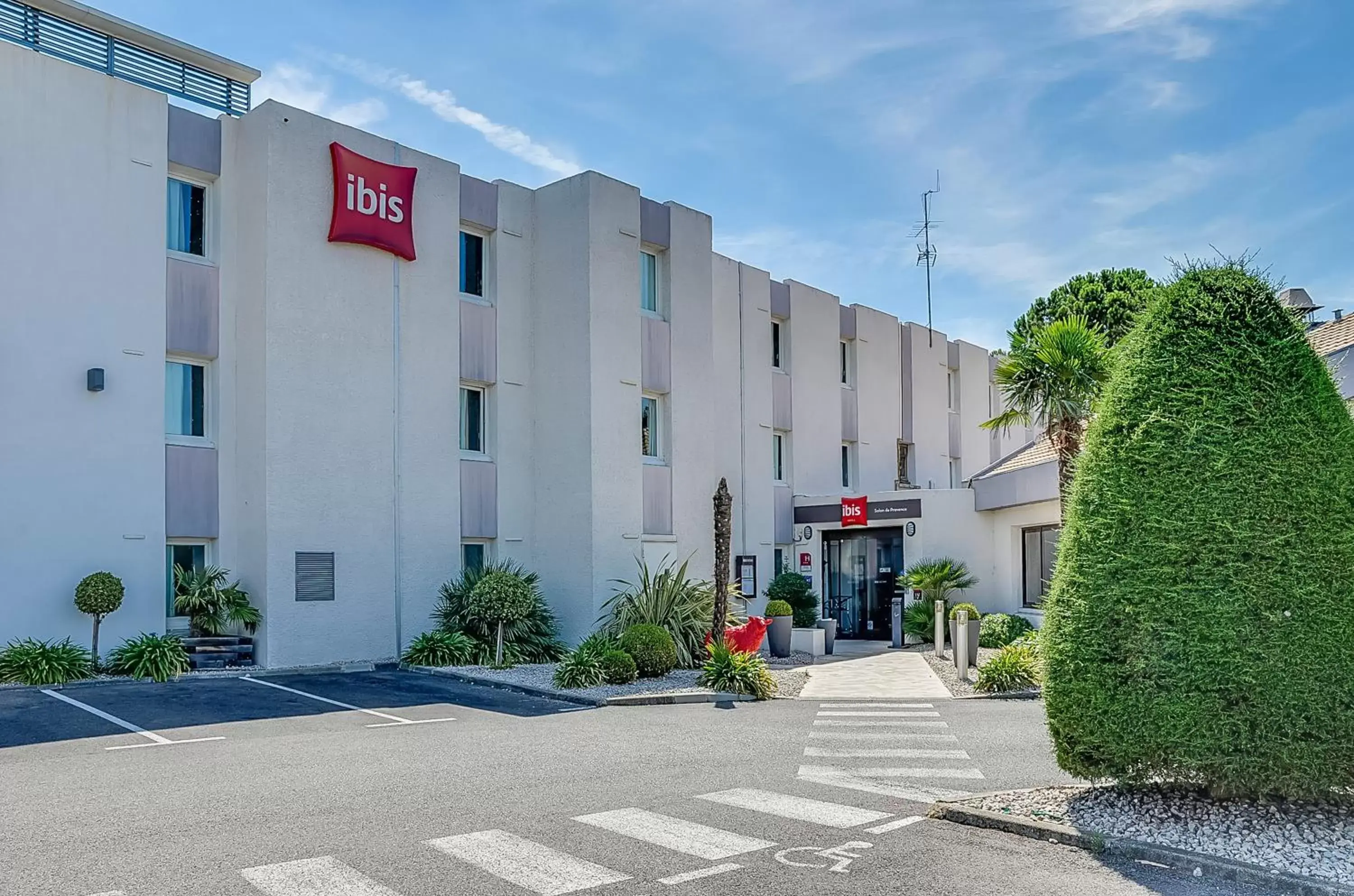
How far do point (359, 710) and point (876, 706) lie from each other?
7.39 metres

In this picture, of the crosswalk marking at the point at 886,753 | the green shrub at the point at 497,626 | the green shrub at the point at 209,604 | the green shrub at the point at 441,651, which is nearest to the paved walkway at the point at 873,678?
the crosswalk marking at the point at 886,753

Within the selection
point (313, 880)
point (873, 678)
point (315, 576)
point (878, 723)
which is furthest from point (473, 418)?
point (313, 880)

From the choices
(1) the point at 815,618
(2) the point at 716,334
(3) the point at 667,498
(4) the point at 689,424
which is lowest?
(1) the point at 815,618

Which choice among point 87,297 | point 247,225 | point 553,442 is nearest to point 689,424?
point 553,442

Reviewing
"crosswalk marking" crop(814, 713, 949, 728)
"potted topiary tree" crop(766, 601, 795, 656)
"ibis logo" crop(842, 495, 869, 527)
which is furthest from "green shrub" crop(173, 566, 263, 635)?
"ibis logo" crop(842, 495, 869, 527)

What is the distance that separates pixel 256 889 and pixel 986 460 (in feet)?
119

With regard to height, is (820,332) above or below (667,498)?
above

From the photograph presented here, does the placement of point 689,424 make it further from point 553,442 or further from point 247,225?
point 247,225

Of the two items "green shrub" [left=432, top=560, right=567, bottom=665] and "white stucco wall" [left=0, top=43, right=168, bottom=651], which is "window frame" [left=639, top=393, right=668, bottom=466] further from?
"white stucco wall" [left=0, top=43, right=168, bottom=651]

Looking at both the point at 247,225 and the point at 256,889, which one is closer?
the point at 256,889

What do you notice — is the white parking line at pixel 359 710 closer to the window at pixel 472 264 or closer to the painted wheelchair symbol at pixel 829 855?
the painted wheelchair symbol at pixel 829 855

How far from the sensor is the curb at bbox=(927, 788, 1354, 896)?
628 cm

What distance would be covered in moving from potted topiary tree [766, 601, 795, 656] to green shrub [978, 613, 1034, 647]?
409 cm

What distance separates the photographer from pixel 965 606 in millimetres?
23016
